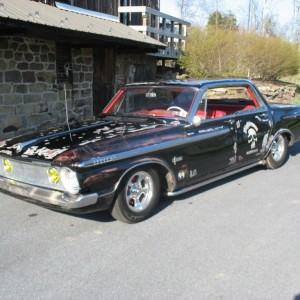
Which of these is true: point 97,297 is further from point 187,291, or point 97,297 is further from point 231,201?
point 231,201

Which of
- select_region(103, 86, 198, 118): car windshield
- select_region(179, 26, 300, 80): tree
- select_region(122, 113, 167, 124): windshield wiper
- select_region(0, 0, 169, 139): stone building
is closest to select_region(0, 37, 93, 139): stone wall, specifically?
select_region(0, 0, 169, 139): stone building

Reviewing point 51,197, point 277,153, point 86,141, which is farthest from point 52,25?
point 51,197

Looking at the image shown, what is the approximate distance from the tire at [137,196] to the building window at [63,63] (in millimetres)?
6309

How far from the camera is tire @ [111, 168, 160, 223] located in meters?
4.17

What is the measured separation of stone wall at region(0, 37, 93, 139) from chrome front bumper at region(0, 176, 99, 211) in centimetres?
464

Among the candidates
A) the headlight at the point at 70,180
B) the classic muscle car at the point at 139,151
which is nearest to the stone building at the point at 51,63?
the classic muscle car at the point at 139,151

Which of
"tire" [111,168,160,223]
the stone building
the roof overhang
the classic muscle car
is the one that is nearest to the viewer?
the classic muscle car

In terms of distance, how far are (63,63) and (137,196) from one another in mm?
6599

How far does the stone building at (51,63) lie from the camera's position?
815cm

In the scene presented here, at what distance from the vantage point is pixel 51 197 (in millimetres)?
3930

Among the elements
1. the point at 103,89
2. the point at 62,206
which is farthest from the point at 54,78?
the point at 62,206

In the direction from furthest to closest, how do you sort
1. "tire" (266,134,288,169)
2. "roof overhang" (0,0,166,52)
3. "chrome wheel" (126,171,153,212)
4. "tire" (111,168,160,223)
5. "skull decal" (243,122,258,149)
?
"roof overhang" (0,0,166,52), "tire" (266,134,288,169), "skull decal" (243,122,258,149), "chrome wheel" (126,171,153,212), "tire" (111,168,160,223)

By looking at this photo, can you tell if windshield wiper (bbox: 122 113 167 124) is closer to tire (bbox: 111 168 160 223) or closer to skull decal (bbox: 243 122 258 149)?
tire (bbox: 111 168 160 223)

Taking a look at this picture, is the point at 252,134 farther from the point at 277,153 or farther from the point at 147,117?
the point at 147,117
